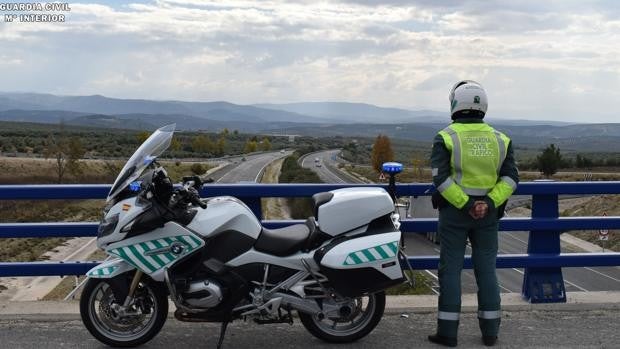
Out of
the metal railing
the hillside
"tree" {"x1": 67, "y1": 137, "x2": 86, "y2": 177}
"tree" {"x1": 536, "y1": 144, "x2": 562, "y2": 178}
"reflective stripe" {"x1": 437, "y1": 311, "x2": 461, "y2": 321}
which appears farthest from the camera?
"tree" {"x1": 536, "y1": 144, "x2": 562, "y2": 178}

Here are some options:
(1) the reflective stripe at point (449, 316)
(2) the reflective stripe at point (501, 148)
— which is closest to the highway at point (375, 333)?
(1) the reflective stripe at point (449, 316)

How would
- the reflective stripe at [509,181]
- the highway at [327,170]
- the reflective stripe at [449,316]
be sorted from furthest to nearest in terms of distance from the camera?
the highway at [327,170] → the reflective stripe at [449,316] → the reflective stripe at [509,181]

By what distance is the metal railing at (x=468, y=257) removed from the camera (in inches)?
223

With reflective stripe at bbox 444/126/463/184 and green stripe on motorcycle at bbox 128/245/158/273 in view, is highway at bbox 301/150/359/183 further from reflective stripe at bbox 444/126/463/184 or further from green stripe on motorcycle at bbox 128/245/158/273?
green stripe on motorcycle at bbox 128/245/158/273

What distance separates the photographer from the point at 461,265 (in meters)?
4.98

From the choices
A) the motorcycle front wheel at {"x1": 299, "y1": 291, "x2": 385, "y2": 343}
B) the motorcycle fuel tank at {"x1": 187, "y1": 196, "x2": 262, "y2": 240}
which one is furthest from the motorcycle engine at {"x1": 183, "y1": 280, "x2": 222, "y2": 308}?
the motorcycle front wheel at {"x1": 299, "y1": 291, "x2": 385, "y2": 343}

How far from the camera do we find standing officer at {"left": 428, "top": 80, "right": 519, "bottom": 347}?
15.5 ft

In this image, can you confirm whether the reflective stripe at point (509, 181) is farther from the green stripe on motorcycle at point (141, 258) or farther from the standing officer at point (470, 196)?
the green stripe on motorcycle at point (141, 258)

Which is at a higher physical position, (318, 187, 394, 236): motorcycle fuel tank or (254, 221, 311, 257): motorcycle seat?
(318, 187, 394, 236): motorcycle fuel tank

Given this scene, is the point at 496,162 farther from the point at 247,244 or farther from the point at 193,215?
the point at 193,215

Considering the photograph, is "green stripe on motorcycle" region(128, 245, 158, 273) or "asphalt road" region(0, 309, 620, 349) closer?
"green stripe on motorcycle" region(128, 245, 158, 273)

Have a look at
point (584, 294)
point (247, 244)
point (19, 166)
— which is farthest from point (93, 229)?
point (19, 166)

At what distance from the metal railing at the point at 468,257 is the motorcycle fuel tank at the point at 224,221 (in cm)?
100

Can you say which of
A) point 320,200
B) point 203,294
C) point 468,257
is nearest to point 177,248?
point 203,294
